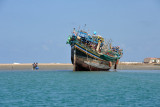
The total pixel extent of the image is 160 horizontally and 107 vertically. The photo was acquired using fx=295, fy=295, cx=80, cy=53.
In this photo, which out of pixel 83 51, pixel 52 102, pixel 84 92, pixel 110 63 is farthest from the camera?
pixel 110 63

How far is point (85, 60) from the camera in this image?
4962cm

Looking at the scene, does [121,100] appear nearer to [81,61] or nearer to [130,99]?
[130,99]

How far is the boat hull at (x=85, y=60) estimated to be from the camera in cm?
4906

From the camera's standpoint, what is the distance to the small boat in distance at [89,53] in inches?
1933

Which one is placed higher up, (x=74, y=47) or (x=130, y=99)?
(x=74, y=47)

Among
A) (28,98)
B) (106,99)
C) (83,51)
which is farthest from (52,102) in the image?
(83,51)

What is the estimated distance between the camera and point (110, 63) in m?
53.4

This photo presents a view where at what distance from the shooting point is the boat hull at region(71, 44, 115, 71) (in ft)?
161

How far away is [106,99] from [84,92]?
4.08 metres

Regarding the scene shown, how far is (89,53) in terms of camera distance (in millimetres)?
49312

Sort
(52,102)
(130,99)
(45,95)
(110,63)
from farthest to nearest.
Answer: (110,63) < (45,95) < (130,99) < (52,102)

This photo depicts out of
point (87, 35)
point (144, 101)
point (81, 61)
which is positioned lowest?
point (144, 101)

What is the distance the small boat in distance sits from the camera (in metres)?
49.1

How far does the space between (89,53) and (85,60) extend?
4.55 ft
